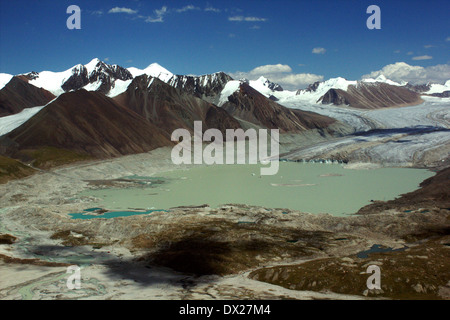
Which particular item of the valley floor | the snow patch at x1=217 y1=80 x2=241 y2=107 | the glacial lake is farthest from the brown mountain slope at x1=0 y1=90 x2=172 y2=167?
the snow patch at x1=217 y1=80 x2=241 y2=107

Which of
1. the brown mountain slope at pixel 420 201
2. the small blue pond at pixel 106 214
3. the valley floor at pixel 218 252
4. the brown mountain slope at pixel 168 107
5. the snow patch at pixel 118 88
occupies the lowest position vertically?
the valley floor at pixel 218 252

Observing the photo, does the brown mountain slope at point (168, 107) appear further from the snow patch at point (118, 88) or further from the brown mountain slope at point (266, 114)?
the brown mountain slope at point (266, 114)

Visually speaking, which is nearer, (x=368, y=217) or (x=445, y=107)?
(x=368, y=217)

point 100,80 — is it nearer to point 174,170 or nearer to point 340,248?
point 174,170

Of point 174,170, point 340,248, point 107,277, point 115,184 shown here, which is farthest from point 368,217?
point 174,170

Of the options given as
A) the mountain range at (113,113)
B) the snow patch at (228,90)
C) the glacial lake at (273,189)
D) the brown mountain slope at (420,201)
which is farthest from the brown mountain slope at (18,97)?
the brown mountain slope at (420,201)

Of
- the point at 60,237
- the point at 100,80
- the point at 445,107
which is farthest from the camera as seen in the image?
the point at 445,107
